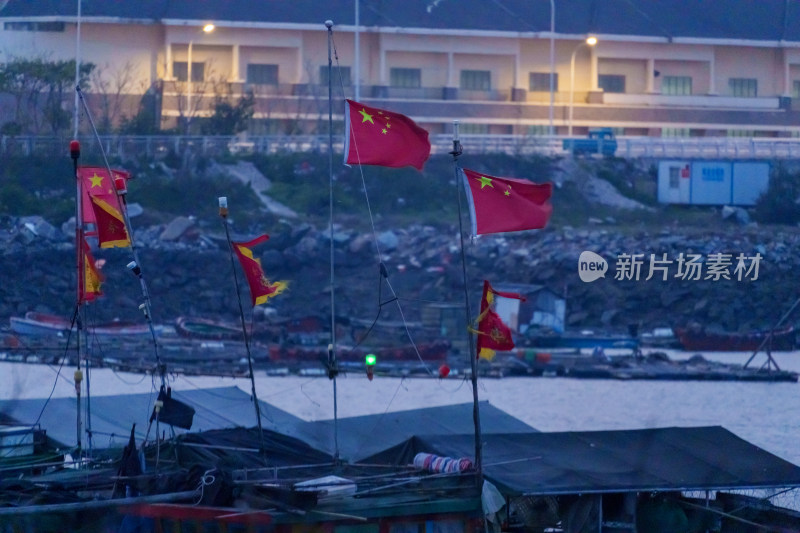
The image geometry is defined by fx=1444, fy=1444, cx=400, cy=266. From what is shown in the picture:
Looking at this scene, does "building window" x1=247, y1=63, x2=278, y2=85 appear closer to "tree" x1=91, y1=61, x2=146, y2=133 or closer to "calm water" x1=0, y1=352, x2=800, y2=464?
"tree" x1=91, y1=61, x2=146, y2=133

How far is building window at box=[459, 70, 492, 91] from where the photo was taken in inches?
1059

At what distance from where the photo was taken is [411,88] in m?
26.1

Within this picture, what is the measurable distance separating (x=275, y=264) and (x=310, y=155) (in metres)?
3.26

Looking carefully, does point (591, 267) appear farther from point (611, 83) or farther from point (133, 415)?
point (133, 415)

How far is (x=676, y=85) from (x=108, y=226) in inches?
849

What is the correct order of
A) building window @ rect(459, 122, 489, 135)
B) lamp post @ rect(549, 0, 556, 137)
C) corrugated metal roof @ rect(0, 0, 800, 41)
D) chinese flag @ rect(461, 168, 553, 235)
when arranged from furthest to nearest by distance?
building window @ rect(459, 122, 489, 135)
lamp post @ rect(549, 0, 556, 137)
corrugated metal roof @ rect(0, 0, 800, 41)
chinese flag @ rect(461, 168, 553, 235)

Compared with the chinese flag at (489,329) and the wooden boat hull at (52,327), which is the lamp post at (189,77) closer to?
the wooden boat hull at (52,327)

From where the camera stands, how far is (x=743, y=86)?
28.3 metres

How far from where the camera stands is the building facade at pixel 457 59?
25312 mm

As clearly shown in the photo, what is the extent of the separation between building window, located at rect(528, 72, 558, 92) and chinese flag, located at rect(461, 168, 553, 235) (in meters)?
21.0

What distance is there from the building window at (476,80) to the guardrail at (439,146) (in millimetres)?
2414

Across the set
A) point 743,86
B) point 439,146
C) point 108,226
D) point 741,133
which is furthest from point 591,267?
point 108,226

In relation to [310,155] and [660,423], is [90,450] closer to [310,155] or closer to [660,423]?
[660,423]

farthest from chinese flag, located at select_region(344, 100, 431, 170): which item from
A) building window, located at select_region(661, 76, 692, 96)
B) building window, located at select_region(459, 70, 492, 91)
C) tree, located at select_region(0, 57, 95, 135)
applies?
building window, located at select_region(661, 76, 692, 96)
